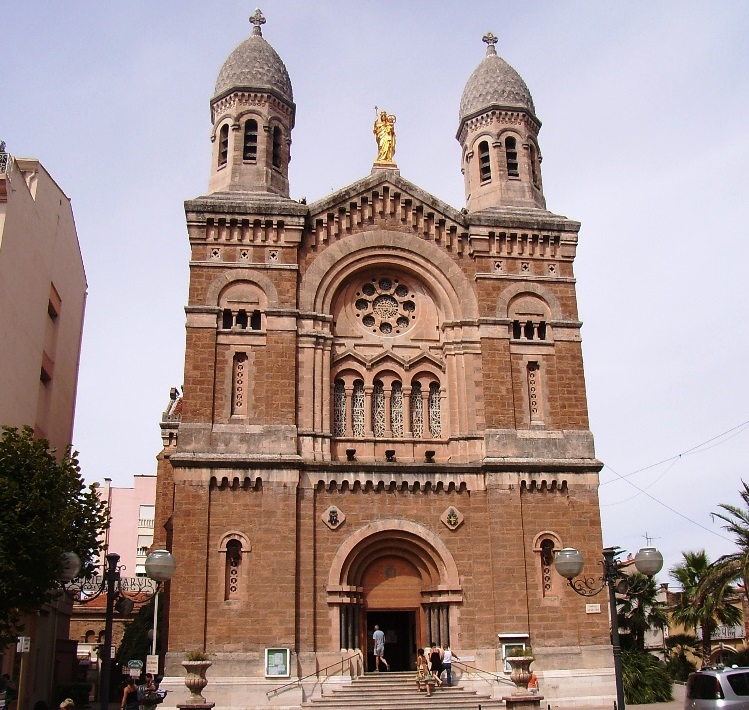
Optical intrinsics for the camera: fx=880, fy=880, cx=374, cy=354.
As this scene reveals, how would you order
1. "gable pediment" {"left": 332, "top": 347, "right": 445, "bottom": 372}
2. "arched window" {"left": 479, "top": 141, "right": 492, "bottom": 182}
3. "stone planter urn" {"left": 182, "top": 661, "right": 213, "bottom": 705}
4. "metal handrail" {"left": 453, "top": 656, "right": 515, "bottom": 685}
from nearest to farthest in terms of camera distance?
"stone planter urn" {"left": 182, "top": 661, "right": 213, "bottom": 705} → "metal handrail" {"left": 453, "top": 656, "right": 515, "bottom": 685} → "gable pediment" {"left": 332, "top": 347, "right": 445, "bottom": 372} → "arched window" {"left": 479, "top": 141, "right": 492, "bottom": 182}

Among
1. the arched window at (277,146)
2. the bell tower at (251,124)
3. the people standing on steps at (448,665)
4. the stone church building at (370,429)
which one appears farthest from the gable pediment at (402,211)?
the people standing on steps at (448,665)

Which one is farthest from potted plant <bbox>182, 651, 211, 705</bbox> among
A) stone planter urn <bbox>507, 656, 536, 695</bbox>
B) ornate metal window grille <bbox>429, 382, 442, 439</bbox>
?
ornate metal window grille <bbox>429, 382, 442, 439</bbox>

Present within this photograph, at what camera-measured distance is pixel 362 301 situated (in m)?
31.6

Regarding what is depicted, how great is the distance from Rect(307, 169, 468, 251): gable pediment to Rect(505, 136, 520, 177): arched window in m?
3.61

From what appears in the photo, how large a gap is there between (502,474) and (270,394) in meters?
8.01

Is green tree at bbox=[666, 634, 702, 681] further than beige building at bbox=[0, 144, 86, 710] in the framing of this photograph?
Yes

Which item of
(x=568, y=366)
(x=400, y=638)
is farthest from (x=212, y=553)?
(x=568, y=366)

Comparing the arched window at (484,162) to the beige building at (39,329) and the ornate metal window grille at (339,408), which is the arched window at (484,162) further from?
the beige building at (39,329)

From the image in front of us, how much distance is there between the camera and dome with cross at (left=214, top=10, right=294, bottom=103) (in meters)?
33.4

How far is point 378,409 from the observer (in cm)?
3041

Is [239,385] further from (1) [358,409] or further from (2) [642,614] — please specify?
(2) [642,614]

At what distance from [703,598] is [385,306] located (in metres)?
16.3

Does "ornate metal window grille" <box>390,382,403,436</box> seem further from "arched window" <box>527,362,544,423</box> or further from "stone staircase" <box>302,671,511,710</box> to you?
"stone staircase" <box>302,671,511,710</box>

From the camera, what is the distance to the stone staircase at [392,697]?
24969 mm
